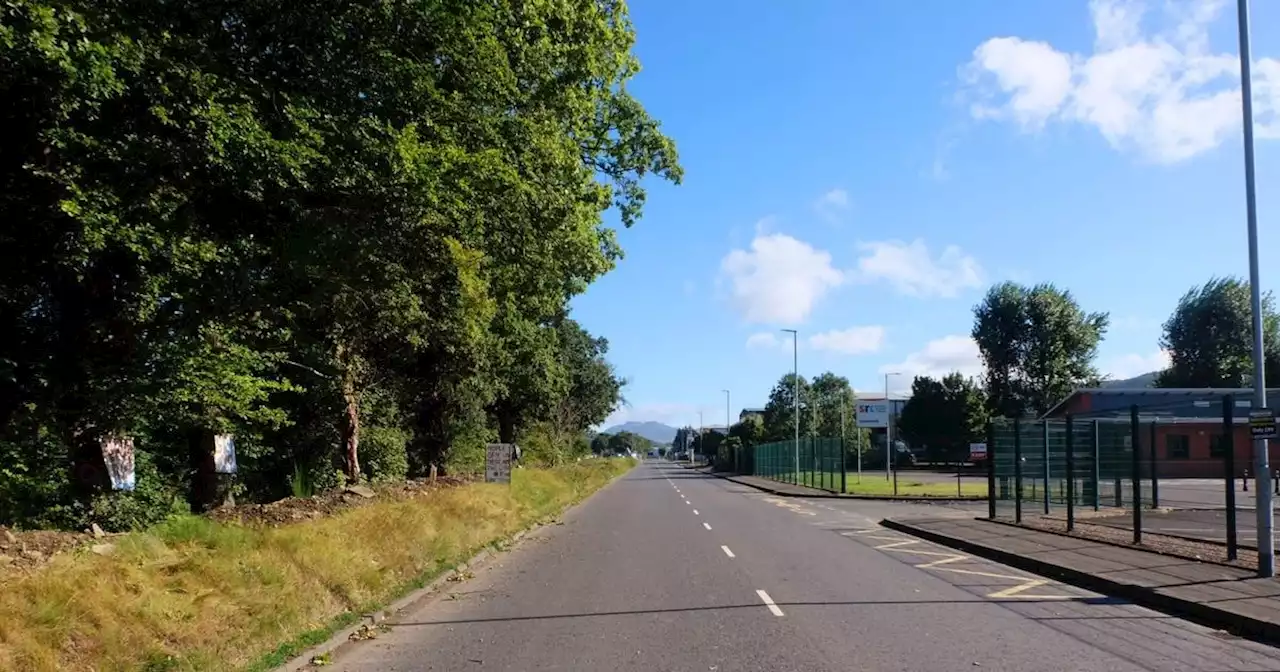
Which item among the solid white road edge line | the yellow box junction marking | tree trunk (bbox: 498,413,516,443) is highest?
tree trunk (bbox: 498,413,516,443)

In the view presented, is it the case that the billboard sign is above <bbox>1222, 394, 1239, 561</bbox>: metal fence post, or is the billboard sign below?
below

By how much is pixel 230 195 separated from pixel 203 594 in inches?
217

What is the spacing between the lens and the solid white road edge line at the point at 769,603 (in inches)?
430

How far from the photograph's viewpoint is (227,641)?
8.07 m

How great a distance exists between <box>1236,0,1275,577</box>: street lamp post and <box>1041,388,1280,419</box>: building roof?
1799mm

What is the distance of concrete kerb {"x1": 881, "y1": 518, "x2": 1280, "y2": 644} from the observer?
9.69m

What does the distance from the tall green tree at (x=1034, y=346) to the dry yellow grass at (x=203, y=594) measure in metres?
78.3

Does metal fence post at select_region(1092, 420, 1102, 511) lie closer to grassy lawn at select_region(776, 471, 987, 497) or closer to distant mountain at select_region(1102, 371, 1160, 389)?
grassy lawn at select_region(776, 471, 987, 497)

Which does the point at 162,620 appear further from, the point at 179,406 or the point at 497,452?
the point at 497,452

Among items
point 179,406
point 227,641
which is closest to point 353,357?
point 179,406

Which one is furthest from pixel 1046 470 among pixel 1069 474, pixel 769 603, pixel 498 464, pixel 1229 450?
pixel 769 603

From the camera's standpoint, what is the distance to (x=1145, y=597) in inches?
465

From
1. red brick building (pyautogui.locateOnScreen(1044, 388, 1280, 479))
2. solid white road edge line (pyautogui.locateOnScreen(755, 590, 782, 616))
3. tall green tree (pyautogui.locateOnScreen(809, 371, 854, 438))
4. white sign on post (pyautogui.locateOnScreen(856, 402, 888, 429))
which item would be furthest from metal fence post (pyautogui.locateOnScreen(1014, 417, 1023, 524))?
white sign on post (pyautogui.locateOnScreen(856, 402, 888, 429))

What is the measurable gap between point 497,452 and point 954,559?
1429 cm
